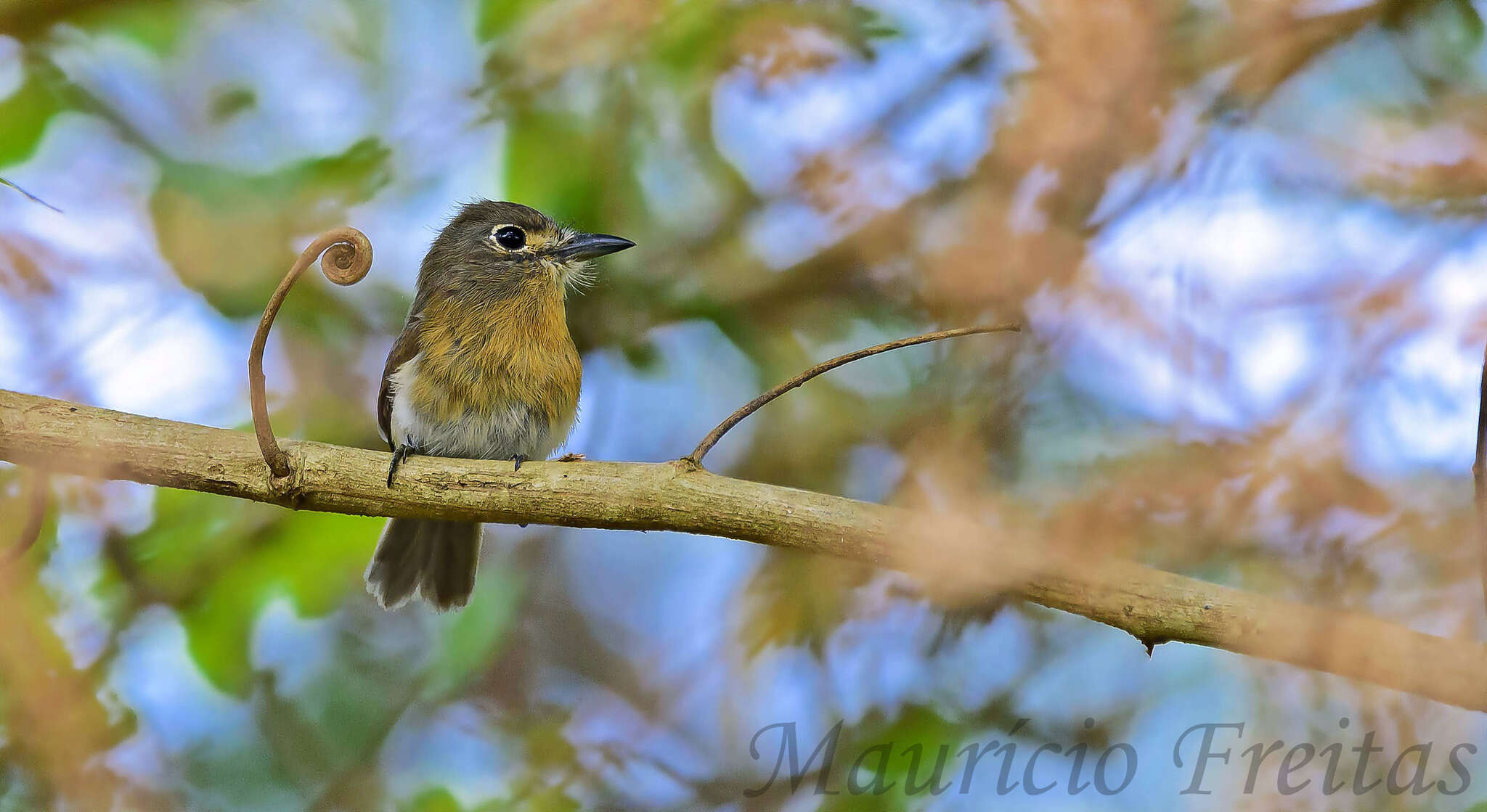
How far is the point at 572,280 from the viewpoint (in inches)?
180

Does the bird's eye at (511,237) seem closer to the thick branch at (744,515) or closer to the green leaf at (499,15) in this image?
the green leaf at (499,15)

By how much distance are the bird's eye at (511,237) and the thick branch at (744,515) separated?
1.76 m

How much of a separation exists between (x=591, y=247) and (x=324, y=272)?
169cm

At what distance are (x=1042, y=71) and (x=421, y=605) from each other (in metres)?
2.91

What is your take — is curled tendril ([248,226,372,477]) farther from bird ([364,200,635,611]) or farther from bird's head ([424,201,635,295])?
bird's head ([424,201,635,295])

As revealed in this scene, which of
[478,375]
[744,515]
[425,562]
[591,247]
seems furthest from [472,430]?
[744,515]

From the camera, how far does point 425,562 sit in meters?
4.27

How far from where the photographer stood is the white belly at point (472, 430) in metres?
4.09

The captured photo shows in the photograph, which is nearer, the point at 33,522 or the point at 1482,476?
the point at 1482,476

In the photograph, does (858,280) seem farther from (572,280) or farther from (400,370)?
(400,370)

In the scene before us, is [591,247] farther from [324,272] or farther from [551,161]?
[324,272]

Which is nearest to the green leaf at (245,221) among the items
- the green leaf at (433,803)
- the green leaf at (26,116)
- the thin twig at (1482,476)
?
the green leaf at (26,116)

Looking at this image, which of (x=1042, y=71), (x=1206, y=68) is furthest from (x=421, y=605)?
(x=1206, y=68)

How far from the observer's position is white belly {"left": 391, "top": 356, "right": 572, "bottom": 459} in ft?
13.4
